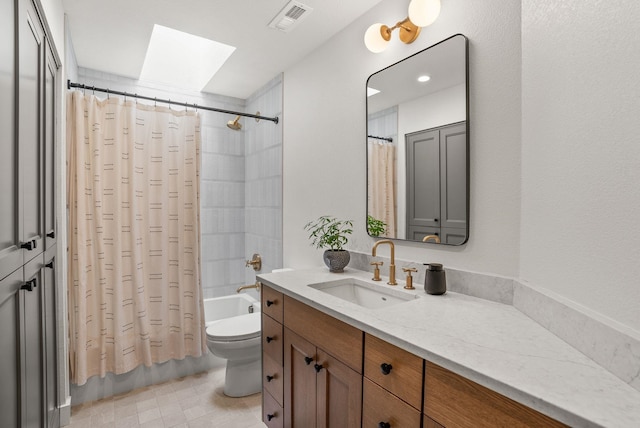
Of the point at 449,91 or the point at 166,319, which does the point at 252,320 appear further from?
the point at 449,91

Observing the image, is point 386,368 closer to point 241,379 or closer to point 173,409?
point 241,379

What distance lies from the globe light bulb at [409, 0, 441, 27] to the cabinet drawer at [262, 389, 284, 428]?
1943 millimetres

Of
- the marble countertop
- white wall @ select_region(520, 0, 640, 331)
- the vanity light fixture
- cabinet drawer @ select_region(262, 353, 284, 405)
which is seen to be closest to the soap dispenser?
the marble countertop

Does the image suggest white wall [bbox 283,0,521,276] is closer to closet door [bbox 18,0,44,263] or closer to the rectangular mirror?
the rectangular mirror

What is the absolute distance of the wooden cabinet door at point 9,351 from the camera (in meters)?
0.90

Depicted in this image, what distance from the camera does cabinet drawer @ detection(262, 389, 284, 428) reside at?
169 centimetres

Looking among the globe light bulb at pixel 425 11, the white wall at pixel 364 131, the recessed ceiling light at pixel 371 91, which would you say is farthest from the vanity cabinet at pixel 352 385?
the globe light bulb at pixel 425 11

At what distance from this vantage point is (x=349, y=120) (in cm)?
210

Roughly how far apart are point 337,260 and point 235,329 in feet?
3.31

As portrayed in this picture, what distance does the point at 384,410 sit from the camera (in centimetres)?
106

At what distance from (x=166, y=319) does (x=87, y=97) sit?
168cm

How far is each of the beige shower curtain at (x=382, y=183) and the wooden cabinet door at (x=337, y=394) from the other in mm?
775

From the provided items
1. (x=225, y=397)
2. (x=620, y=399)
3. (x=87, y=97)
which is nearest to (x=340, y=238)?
(x=225, y=397)

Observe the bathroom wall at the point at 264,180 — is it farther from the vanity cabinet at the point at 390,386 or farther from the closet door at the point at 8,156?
the closet door at the point at 8,156
